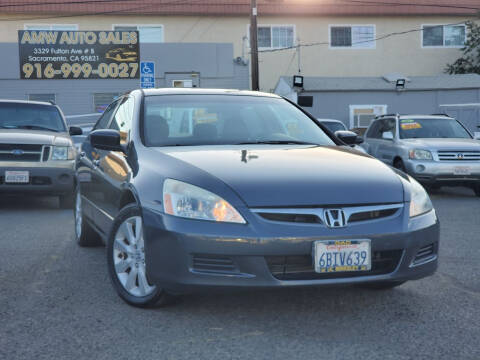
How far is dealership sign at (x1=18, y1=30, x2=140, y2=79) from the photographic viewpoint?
25.6m

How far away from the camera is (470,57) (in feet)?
105

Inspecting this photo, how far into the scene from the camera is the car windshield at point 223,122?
491 centimetres

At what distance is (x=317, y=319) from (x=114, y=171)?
1.93 metres

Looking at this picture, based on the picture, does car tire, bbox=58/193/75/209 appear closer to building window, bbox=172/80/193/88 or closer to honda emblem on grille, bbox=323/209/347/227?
honda emblem on grille, bbox=323/209/347/227

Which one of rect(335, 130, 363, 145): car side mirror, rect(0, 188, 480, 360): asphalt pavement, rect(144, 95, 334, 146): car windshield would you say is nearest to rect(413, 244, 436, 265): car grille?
rect(0, 188, 480, 360): asphalt pavement

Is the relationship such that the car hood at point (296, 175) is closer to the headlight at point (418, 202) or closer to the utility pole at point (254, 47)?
the headlight at point (418, 202)

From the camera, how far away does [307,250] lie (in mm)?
3555

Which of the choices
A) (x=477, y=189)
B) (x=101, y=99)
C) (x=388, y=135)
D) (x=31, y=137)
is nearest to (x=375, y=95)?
(x=101, y=99)

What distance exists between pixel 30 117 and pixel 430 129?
7.32 meters

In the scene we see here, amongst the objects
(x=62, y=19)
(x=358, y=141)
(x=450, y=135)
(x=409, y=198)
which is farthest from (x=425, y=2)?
(x=409, y=198)

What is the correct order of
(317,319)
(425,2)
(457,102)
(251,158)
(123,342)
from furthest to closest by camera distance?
(425,2)
(457,102)
(251,158)
(317,319)
(123,342)

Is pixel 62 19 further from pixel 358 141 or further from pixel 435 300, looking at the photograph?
pixel 435 300

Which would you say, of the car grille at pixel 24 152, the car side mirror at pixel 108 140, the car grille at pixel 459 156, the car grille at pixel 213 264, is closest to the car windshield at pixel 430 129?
the car grille at pixel 459 156

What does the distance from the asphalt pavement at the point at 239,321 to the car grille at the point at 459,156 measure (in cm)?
630
